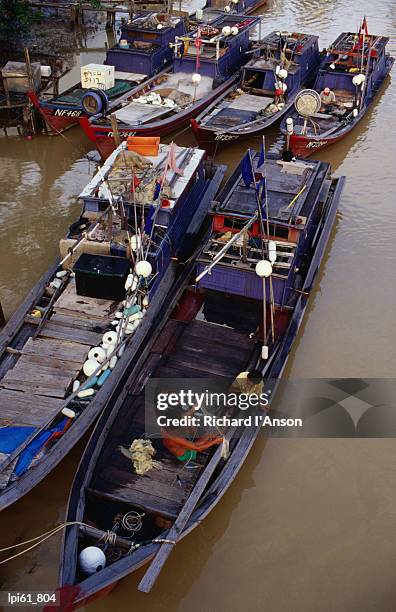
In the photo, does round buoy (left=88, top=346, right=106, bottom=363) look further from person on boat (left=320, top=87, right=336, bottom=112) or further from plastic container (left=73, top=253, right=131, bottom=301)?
person on boat (left=320, top=87, right=336, bottom=112)

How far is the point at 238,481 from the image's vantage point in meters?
12.5

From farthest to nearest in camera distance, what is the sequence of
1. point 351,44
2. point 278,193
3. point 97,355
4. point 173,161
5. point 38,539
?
point 351,44 → point 173,161 → point 278,193 → point 97,355 → point 38,539

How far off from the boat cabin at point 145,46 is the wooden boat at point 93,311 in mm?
11299

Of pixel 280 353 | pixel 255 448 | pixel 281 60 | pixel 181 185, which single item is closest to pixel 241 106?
pixel 281 60

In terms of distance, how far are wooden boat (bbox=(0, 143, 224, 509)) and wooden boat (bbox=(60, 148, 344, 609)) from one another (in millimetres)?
633

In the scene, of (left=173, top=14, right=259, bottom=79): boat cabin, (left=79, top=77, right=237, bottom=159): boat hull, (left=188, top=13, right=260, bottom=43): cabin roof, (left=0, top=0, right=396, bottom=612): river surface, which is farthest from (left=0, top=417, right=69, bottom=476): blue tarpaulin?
(left=188, top=13, right=260, bottom=43): cabin roof

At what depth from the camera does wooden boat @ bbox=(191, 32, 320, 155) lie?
2303 centimetres

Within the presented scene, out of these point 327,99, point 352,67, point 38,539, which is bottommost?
point 38,539

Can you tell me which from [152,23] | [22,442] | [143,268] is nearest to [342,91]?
[152,23]

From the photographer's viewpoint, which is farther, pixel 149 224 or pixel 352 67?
pixel 352 67

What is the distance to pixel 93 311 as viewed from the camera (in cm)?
1388

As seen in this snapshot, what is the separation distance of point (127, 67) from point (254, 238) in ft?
53.5

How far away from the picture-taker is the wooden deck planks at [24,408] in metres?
11.4

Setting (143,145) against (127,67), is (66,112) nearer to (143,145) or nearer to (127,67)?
(127,67)
